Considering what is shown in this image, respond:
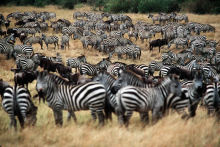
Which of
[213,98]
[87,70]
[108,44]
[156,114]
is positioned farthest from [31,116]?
[108,44]

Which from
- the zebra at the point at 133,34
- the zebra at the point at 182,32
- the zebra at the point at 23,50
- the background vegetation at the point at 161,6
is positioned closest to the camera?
the zebra at the point at 23,50

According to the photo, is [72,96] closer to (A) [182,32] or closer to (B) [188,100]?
(B) [188,100]

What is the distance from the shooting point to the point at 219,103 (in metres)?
7.22

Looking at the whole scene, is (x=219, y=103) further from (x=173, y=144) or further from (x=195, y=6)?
(x=195, y=6)

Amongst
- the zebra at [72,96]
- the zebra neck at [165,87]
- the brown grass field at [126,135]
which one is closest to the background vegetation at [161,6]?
the zebra neck at [165,87]

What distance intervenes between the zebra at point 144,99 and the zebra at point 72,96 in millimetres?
488

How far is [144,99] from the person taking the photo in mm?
6293

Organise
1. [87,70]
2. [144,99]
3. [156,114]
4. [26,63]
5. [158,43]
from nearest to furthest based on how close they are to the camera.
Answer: [144,99] < [156,114] < [87,70] < [26,63] < [158,43]

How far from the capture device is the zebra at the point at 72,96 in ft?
20.9

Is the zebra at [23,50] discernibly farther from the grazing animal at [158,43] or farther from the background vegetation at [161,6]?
the background vegetation at [161,6]

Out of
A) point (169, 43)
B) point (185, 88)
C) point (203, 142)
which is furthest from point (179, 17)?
point (203, 142)

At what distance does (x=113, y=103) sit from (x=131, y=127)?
87 cm

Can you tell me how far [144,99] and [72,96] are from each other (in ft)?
6.12

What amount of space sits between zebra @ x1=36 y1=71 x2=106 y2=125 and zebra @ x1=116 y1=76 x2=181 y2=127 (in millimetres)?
488
